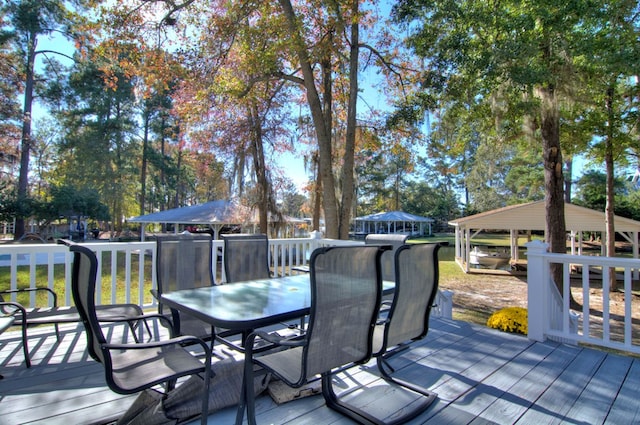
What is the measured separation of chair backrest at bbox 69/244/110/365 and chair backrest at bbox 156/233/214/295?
115 centimetres

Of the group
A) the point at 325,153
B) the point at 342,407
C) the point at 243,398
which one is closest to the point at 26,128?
the point at 325,153

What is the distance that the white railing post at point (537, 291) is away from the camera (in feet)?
10.7

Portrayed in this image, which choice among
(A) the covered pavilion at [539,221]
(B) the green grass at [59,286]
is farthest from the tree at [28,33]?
(A) the covered pavilion at [539,221]

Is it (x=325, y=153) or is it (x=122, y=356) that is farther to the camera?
(x=325, y=153)

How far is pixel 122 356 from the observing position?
1.89 m

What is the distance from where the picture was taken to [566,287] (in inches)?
123

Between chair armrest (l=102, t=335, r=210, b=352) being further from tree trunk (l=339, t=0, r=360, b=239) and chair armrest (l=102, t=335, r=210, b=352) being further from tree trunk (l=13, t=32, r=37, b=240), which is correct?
tree trunk (l=13, t=32, r=37, b=240)

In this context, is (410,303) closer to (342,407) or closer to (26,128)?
(342,407)

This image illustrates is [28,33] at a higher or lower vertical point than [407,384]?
higher

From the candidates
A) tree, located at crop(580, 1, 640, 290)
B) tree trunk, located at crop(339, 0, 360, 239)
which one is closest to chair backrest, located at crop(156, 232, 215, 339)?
tree trunk, located at crop(339, 0, 360, 239)

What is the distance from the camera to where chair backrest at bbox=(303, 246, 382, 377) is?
165 centimetres

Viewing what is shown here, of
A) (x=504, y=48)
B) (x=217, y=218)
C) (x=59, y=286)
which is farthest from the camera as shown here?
(x=217, y=218)

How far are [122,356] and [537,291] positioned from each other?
3415 mm

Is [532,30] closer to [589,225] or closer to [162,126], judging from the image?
[589,225]
